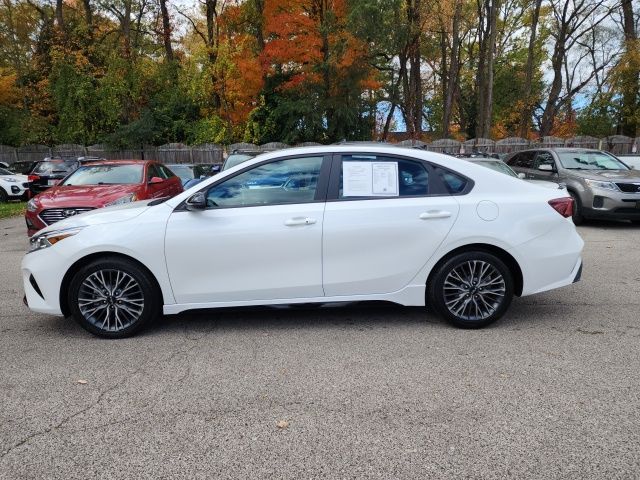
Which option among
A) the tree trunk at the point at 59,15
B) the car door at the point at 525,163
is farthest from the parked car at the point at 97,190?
the tree trunk at the point at 59,15

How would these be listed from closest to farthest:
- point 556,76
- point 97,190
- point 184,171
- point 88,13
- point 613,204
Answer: point 97,190 < point 613,204 < point 184,171 < point 88,13 < point 556,76

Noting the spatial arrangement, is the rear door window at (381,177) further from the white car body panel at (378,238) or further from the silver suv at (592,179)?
the silver suv at (592,179)

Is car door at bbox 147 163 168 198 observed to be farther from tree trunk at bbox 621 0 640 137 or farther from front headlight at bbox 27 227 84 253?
tree trunk at bbox 621 0 640 137

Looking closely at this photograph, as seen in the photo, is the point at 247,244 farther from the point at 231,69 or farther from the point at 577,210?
the point at 231,69

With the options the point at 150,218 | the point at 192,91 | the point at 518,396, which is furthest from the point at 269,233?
the point at 192,91

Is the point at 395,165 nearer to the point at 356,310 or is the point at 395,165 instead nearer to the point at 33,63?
the point at 356,310

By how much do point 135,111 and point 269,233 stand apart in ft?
91.2

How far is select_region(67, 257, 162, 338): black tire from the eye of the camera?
4172 mm

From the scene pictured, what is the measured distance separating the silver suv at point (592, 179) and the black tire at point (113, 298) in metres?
8.94

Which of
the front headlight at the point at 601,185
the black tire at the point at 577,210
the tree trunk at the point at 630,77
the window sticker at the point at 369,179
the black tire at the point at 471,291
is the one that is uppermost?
the tree trunk at the point at 630,77

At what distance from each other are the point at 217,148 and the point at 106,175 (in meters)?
17.9

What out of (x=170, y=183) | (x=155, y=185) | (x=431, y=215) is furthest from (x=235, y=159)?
(x=431, y=215)

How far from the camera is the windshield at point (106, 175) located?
9.04 metres

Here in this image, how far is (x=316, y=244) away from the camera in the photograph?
4.18 metres
